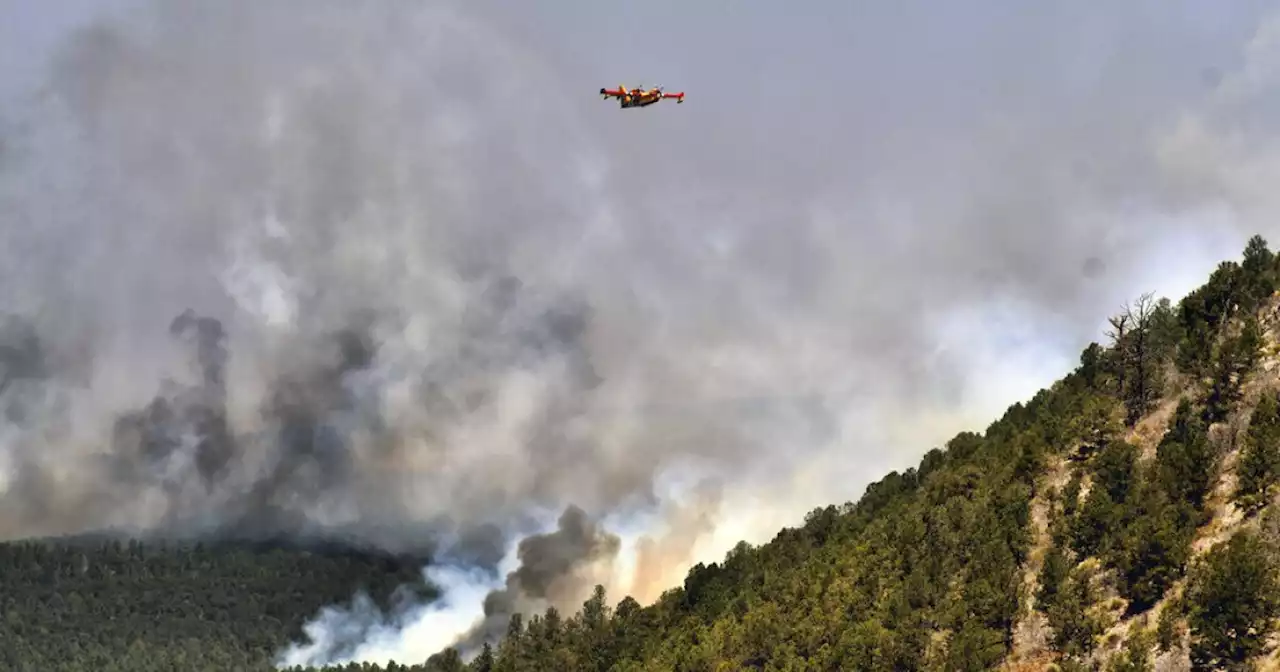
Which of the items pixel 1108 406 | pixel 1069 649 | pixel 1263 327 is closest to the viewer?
pixel 1069 649

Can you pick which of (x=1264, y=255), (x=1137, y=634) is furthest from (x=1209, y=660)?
(x=1264, y=255)

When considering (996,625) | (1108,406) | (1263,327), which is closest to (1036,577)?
(996,625)

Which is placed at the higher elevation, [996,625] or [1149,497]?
[1149,497]

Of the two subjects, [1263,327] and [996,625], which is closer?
[996,625]

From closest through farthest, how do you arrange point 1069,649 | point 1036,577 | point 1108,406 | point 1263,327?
1. point 1069,649
2. point 1036,577
3. point 1263,327
4. point 1108,406

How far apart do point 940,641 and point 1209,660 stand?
48.9m

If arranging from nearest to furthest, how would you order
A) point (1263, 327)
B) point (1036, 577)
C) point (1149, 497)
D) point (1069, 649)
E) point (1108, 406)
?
point (1069, 649)
point (1149, 497)
point (1036, 577)
point (1263, 327)
point (1108, 406)

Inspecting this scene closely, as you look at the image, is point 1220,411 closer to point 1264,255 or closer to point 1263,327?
point 1263,327

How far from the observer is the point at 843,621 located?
609 feet

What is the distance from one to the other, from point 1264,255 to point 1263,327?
23.9 meters

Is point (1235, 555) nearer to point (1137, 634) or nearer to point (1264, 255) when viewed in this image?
point (1137, 634)

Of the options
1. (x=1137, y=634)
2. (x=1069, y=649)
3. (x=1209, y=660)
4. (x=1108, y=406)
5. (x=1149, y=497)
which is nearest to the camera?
(x=1209, y=660)

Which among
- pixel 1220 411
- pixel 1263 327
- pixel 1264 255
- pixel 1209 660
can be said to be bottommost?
pixel 1209 660

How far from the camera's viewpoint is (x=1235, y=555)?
116 metres
